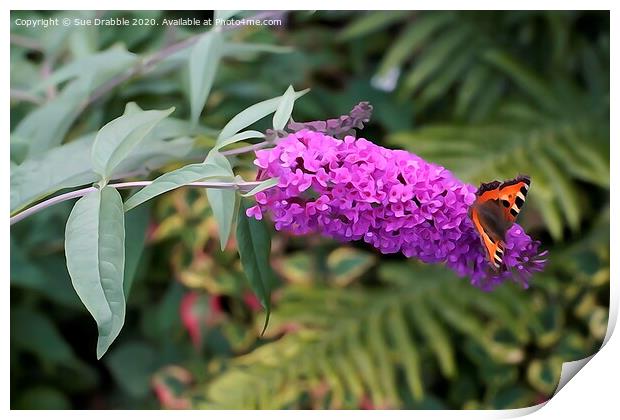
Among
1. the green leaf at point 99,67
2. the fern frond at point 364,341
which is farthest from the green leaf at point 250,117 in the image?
the fern frond at point 364,341

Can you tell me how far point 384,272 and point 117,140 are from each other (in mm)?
680

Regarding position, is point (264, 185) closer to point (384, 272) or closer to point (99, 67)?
point (99, 67)

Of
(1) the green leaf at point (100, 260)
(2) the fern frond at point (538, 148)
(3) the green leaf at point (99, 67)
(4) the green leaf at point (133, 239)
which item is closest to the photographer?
(1) the green leaf at point (100, 260)

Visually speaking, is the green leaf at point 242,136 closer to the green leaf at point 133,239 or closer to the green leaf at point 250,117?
the green leaf at point 250,117

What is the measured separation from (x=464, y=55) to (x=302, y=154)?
77 centimetres

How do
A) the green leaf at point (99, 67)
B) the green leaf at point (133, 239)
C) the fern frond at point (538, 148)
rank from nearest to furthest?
the green leaf at point (133, 239) → the green leaf at point (99, 67) → the fern frond at point (538, 148)

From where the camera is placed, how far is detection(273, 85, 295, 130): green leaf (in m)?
0.52

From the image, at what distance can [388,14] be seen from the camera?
1.12 m

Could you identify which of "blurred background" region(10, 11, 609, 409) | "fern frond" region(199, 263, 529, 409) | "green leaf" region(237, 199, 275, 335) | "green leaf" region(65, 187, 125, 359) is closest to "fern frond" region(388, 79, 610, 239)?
"blurred background" region(10, 11, 609, 409)

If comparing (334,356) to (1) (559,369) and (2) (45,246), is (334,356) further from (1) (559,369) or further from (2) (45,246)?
(2) (45,246)

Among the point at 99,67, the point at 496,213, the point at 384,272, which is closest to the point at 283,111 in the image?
the point at 496,213

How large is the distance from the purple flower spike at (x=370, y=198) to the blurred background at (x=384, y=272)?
1.73ft

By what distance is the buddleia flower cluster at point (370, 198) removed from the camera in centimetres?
48
